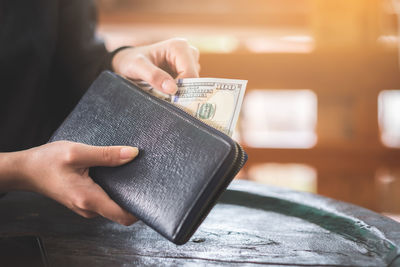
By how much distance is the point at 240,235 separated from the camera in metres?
1.03

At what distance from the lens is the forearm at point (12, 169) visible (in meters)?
1.03

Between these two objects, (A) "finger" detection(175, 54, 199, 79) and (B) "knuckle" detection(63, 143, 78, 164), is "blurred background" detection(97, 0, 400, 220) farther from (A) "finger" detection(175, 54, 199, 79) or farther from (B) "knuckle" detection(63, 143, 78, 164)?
A: (B) "knuckle" detection(63, 143, 78, 164)

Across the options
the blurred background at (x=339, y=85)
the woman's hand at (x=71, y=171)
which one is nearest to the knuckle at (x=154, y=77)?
the woman's hand at (x=71, y=171)

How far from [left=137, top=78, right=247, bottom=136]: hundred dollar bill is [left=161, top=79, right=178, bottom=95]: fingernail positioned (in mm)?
18

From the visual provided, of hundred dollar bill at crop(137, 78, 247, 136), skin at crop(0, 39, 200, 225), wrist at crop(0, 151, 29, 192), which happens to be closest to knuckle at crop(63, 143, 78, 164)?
skin at crop(0, 39, 200, 225)

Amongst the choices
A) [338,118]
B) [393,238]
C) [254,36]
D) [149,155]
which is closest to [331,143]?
[338,118]

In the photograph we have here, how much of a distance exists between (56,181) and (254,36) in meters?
3.29

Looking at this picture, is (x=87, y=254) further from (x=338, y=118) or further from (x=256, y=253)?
(x=338, y=118)

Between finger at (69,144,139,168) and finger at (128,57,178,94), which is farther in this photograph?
finger at (128,57,178,94)

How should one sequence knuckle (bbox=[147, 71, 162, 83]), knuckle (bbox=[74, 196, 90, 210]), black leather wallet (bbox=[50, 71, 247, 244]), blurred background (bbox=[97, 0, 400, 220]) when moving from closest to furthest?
black leather wallet (bbox=[50, 71, 247, 244]) → knuckle (bbox=[74, 196, 90, 210]) → knuckle (bbox=[147, 71, 162, 83]) → blurred background (bbox=[97, 0, 400, 220])

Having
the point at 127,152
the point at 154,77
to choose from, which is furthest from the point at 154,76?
the point at 127,152

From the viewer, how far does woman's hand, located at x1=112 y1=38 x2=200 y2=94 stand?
115 cm

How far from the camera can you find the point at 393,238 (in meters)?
0.96

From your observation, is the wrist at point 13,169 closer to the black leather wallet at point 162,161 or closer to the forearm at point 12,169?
the forearm at point 12,169
